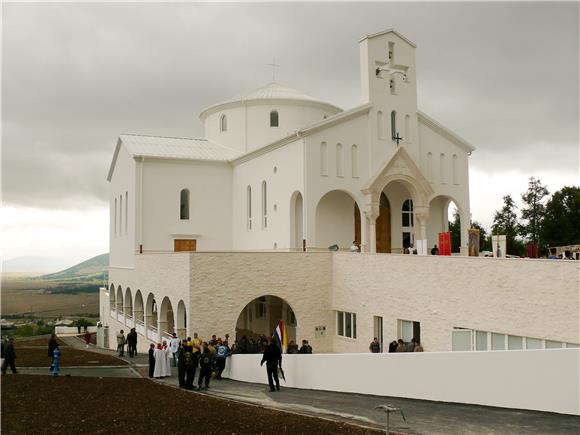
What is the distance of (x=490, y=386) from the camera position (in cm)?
1362

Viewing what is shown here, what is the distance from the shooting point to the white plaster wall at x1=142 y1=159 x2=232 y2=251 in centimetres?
3638

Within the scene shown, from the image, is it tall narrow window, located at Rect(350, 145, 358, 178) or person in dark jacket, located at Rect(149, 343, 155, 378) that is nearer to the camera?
person in dark jacket, located at Rect(149, 343, 155, 378)

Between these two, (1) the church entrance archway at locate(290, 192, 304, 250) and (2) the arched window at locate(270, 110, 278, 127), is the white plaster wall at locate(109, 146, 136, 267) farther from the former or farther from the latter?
(1) the church entrance archway at locate(290, 192, 304, 250)

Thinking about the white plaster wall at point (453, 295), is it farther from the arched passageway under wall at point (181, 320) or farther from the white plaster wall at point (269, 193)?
the arched passageway under wall at point (181, 320)

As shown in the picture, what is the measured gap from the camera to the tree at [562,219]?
50406mm

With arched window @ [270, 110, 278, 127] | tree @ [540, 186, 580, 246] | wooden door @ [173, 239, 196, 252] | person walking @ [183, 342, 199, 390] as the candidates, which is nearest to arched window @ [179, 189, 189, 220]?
wooden door @ [173, 239, 196, 252]

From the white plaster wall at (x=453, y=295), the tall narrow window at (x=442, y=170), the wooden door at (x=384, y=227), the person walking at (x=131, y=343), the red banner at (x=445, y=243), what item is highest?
the tall narrow window at (x=442, y=170)

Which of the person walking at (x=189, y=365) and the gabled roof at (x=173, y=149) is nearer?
the person walking at (x=189, y=365)

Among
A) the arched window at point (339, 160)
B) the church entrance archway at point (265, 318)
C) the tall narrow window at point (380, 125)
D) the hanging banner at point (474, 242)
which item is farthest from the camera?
the church entrance archway at point (265, 318)

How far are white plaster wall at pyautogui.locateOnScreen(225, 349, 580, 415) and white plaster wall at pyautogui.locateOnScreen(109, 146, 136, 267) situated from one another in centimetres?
2169

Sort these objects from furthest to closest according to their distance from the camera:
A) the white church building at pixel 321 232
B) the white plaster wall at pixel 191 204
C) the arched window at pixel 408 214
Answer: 1. the white plaster wall at pixel 191 204
2. the arched window at pixel 408 214
3. the white church building at pixel 321 232

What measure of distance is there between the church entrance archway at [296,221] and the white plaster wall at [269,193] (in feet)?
0.53

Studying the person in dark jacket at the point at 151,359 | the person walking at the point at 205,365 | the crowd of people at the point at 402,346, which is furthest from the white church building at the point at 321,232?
the person walking at the point at 205,365

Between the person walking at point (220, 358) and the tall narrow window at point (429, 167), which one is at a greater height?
the tall narrow window at point (429, 167)
